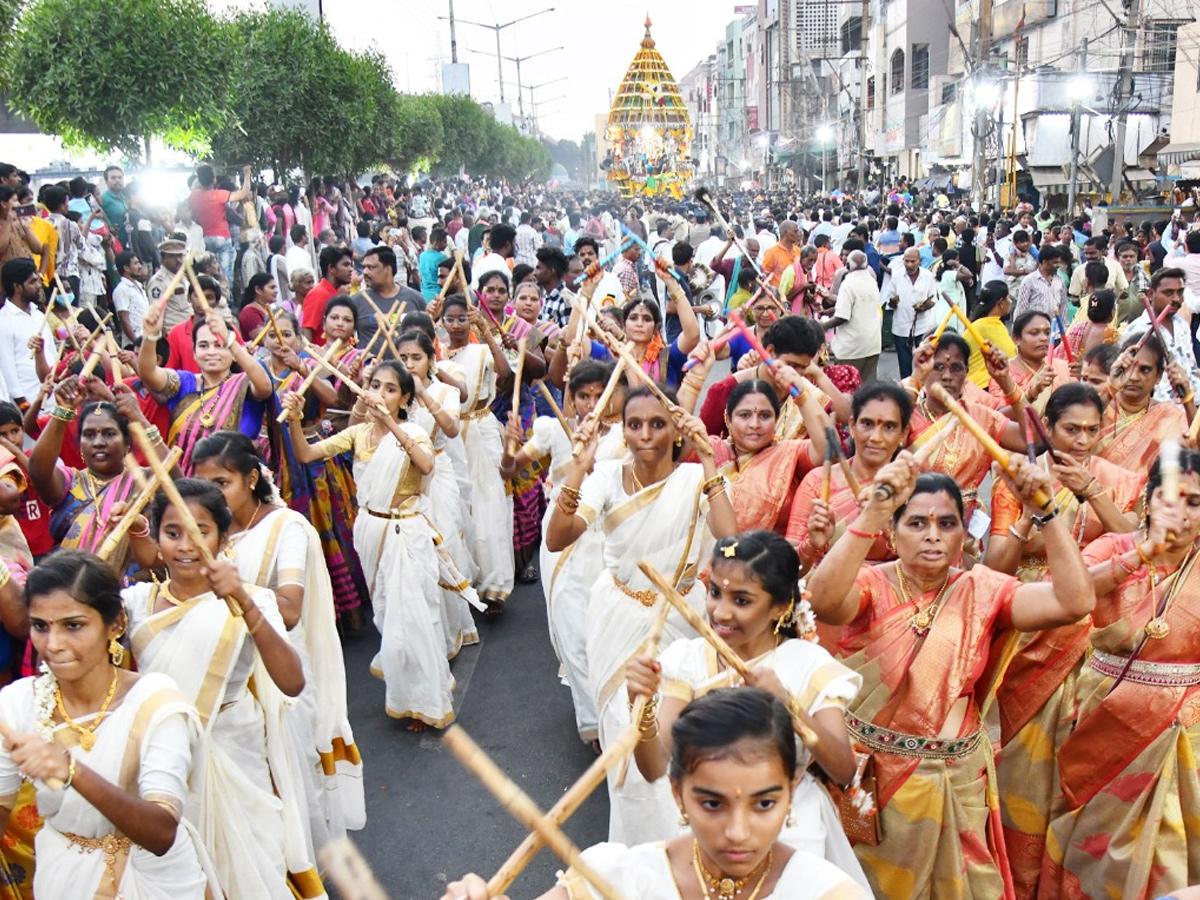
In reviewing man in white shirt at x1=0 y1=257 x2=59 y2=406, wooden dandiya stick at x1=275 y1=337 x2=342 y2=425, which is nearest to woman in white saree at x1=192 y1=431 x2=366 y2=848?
wooden dandiya stick at x1=275 y1=337 x2=342 y2=425

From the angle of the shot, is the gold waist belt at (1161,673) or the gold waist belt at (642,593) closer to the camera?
the gold waist belt at (1161,673)

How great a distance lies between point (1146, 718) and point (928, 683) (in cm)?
88

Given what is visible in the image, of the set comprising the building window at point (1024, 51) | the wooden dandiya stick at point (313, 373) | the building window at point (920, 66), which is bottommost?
the wooden dandiya stick at point (313, 373)

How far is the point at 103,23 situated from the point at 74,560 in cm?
1208

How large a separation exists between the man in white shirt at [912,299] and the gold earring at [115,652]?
8.97 m

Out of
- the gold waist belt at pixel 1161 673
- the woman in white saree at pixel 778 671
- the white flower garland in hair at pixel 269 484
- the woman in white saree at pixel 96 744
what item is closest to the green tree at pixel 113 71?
the white flower garland in hair at pixel 269 484

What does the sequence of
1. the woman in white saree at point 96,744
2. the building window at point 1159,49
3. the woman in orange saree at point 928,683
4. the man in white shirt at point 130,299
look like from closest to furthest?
the woman in white saree at point 96,744 < the woman in orange saree at point 928,683 < the man in white shirt at point 130,299 < the building window at point 1159,49

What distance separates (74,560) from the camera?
2.67 m

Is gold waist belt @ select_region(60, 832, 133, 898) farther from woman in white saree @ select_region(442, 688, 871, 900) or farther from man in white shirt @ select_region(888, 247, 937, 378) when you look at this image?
man in white shirt @ select_region(888, 247, 937, 378)

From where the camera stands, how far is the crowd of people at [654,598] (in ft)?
8.54

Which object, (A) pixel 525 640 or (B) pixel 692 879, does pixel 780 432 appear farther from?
(B) pixel 692 879

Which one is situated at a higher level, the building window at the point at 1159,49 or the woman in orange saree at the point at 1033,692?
the building window at the point at 1159,49

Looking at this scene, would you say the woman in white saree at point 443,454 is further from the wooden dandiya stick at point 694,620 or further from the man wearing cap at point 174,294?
the man wearing cap at point 174,294

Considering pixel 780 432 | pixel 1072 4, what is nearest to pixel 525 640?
pixel 780 432
